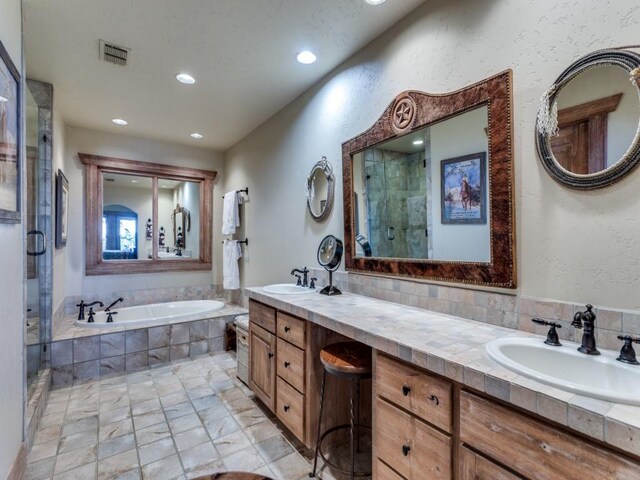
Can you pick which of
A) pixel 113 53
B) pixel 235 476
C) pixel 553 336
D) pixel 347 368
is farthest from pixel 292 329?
pixel 113 53

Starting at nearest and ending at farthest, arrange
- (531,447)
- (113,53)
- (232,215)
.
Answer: (531,447), (113,53), (232,215)

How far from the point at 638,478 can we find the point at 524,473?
0.26 meters

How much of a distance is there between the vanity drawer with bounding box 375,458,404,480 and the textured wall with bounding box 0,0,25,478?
1.73m

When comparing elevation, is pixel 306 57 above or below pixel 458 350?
above

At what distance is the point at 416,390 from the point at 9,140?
2213 mm

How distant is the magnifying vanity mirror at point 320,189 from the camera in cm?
263

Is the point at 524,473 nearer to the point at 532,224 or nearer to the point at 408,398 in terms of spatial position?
the point at 408,398

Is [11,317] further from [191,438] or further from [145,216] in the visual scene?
[145,216]

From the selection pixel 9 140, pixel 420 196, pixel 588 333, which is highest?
pixel 9 140

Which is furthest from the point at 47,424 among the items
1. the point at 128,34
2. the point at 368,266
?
the point at 128,34

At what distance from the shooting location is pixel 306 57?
2.42 meters

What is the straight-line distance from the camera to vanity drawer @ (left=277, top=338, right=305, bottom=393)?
1.94 metres

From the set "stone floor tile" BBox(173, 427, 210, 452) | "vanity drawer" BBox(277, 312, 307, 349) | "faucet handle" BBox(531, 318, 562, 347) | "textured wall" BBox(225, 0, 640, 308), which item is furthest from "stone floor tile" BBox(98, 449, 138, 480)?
"faucet handle" BBox(531, 318, 562, 347)

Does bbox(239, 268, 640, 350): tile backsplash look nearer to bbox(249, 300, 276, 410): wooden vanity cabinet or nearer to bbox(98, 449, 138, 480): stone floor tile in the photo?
bbox(249, 300, 276, 410): wooden vanity cabinet
